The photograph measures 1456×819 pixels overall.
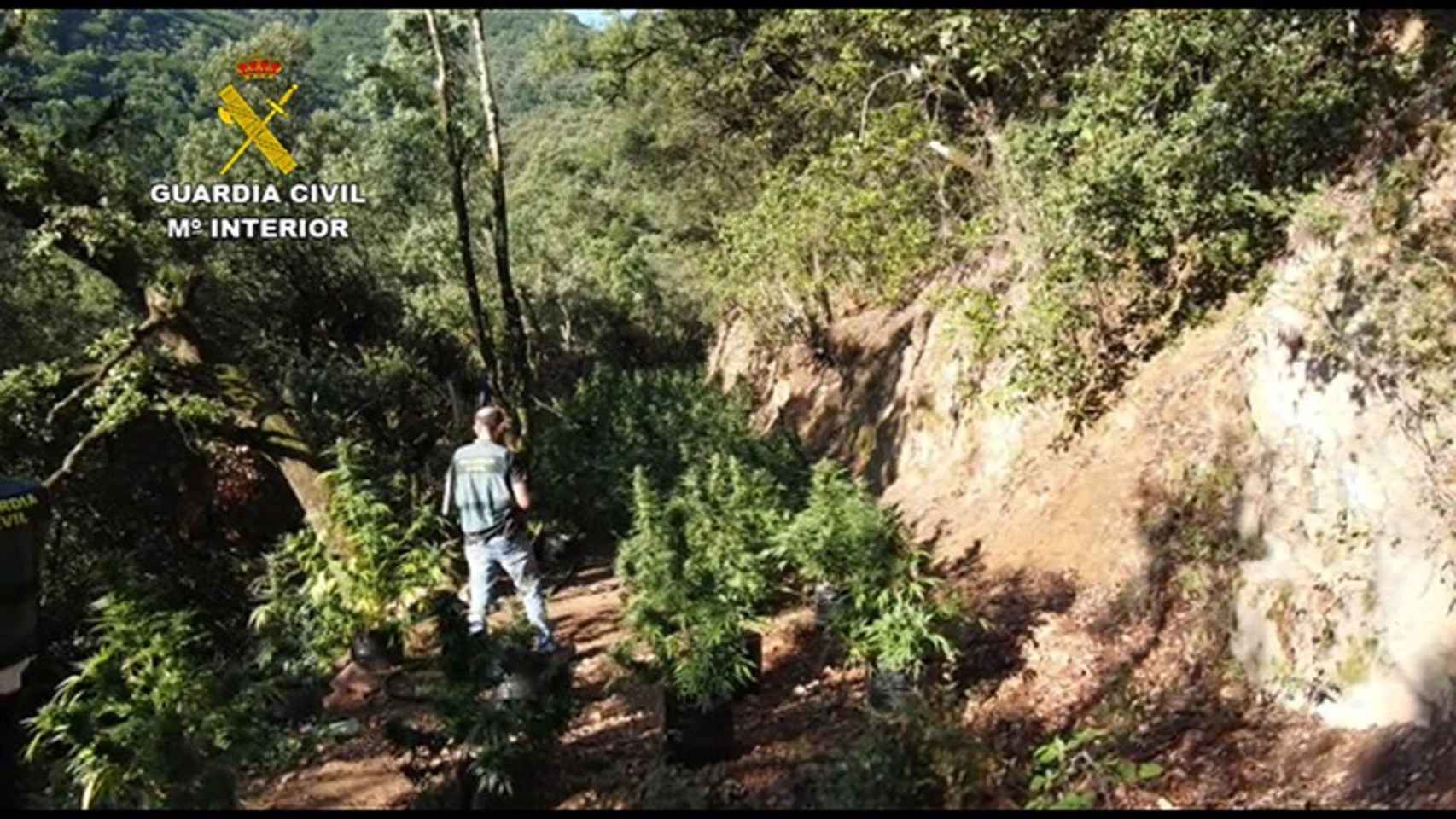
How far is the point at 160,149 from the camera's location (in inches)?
522

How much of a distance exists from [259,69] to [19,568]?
44.2 feet

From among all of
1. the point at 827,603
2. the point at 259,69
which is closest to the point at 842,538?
the point at 827,603

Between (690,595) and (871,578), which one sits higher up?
(690,595)

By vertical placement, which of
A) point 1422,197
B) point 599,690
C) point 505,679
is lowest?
point 599,690

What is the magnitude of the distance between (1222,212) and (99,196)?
31.1 ft

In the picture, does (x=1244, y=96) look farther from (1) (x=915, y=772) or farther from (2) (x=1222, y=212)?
(1) (x=915, y=772)

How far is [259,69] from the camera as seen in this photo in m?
15.9

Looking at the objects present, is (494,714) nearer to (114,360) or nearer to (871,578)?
(871,578)

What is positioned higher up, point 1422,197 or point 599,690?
point 1422,197

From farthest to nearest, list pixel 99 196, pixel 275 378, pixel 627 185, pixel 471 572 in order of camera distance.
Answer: pixel 627 185, pixel 275 378, pixel 99 196, pixel 471 572

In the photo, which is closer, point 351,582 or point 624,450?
point 351,582

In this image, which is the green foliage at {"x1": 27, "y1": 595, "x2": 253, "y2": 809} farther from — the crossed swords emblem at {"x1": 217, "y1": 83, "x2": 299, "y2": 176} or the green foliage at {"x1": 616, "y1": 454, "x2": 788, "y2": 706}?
the crossed swords emblem at {"x1": 217, "y1": 83, "x2": 299, "y2": 176}

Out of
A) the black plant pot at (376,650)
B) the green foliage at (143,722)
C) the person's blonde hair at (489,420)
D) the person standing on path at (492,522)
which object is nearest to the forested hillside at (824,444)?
the green foliage at (143,722)

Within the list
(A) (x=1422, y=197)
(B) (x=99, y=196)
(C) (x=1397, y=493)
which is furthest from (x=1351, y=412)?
(B) (x=99, y=196)
